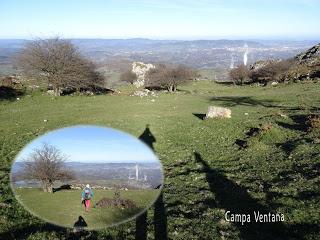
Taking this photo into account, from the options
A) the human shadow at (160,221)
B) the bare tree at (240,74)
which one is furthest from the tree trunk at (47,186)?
the bare tree at (240,74)

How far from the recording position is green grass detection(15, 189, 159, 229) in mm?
6845

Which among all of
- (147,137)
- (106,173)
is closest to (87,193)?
(106,173)

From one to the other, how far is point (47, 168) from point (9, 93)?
53378mm

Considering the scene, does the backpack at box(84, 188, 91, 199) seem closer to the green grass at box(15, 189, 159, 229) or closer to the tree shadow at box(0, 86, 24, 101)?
the green grass at box(15, 189, 159, 229)

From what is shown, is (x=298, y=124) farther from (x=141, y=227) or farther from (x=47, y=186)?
(x=47, y=186)

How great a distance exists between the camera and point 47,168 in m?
6.78

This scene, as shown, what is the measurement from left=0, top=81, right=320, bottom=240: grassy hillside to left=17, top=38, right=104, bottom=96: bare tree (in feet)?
63.8

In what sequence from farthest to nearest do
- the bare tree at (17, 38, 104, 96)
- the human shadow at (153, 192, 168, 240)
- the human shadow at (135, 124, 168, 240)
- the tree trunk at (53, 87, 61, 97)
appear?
the bare tree at (17, 38, 104, 96) < the tree trunk at (53, 87, 61, 97) < the human shadow at (153, 192, 168, 240) < the human shadow at (135, 124, 168, 240)

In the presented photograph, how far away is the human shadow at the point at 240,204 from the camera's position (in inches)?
452

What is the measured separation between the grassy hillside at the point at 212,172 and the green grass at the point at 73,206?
2.85 m

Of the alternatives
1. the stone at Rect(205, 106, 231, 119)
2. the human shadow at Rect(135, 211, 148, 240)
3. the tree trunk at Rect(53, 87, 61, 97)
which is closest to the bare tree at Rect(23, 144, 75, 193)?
the human shadow at Rect(135, 211, 148, 240)

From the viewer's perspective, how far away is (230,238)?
36.8 ft

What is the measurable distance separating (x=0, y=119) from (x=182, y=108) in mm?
19700

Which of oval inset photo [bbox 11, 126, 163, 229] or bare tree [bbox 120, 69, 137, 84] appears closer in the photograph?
oval inset photo [bbox 11, 126, 163, 229]
